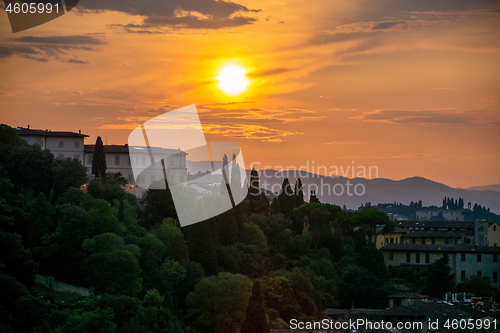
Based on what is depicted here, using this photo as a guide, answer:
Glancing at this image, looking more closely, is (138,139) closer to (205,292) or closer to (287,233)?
(287,233)

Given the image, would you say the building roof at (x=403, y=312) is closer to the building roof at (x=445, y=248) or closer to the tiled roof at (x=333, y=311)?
the tiled roof at (x=333, y=311)

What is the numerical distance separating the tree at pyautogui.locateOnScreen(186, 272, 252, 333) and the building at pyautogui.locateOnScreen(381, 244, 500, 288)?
25.5 meters

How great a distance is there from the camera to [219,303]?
26.1 metres

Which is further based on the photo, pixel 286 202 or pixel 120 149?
pixel 286 202

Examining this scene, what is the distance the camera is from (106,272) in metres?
23.3

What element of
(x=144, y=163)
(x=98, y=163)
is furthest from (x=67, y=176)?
(x=144, y=163)

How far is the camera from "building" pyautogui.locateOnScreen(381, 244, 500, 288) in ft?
152

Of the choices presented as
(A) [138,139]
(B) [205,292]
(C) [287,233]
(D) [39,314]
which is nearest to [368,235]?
(C) [287,233]

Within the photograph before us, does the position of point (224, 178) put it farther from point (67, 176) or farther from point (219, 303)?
point (219, 303)

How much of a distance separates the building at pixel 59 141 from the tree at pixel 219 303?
19089mm

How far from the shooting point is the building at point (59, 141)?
41.7m

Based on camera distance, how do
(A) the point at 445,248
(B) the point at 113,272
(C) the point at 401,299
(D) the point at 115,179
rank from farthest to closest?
(A) the point at 445,248
(D) the point at 115,179
(C) the point at 401,299
(B) the point at 113,272

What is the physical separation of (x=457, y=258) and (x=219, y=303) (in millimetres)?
27519

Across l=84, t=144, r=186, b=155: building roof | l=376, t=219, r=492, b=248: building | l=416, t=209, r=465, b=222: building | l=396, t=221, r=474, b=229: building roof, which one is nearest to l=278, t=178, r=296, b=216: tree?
l=84, t=144, r=186, b=155: building roof
